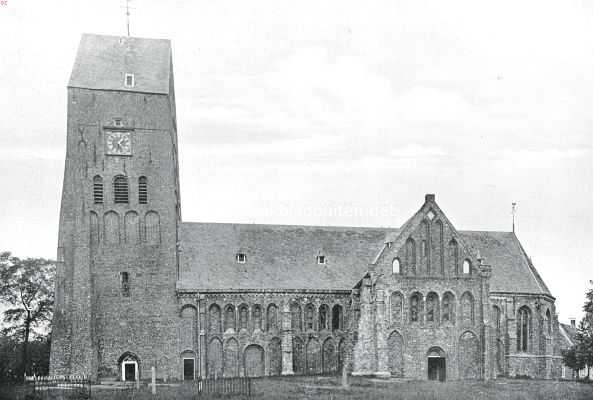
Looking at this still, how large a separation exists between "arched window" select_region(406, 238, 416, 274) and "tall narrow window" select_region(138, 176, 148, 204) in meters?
17.8

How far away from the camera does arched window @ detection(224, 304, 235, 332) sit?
57.7 meters

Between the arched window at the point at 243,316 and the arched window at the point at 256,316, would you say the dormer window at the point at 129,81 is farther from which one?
the arched window at the point at 256,316

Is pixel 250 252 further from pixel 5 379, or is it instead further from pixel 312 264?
pixel 5 379

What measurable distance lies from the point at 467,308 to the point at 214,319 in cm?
1713

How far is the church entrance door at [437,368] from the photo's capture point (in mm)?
55906

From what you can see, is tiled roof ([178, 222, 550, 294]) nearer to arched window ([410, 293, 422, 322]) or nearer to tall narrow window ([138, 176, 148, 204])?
tall narrow window ([138, 176, 148, 204])

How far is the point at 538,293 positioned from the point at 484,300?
7.82 meters

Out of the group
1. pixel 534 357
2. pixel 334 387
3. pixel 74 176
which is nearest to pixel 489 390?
pixel 334 387

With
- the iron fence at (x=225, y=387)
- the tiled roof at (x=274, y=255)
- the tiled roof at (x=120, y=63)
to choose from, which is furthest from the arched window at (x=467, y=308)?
the tiled roof at (x=120, y=63)

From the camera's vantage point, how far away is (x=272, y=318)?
5888cm

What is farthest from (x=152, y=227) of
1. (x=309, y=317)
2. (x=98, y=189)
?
(x=309, y=317)

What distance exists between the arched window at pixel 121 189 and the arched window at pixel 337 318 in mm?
16550

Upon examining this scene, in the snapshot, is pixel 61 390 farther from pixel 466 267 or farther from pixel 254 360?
pixel 466 267

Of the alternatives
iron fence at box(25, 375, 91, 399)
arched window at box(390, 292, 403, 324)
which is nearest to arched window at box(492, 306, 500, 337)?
arched window at box(390, 292, 403, 324)
